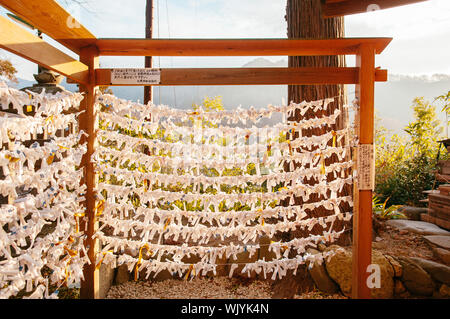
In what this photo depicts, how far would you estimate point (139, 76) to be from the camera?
1.93 meters

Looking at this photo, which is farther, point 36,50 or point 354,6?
point 354,6

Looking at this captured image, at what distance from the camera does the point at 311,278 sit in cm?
251

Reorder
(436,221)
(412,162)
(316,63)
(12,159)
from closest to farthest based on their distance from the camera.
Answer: (12,159), (316,63), (436,221), (412,162)

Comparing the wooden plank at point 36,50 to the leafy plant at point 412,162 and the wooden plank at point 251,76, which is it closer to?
the wooden plank at point 251,76

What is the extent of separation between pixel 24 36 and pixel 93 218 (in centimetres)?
137

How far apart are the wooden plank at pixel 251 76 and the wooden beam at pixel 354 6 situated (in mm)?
583

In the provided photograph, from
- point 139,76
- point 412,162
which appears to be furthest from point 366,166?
point 412,162

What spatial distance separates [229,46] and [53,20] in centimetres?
120

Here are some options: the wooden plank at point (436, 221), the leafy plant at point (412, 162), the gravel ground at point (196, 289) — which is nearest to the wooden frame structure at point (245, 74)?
the gravel ground at point (196, 289)

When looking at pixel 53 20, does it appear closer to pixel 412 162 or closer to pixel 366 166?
pixel 366 166

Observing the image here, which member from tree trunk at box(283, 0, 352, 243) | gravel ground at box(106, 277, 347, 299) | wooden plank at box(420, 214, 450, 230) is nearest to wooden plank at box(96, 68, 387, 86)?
tree trunk at box(283, 0, 352, 243)

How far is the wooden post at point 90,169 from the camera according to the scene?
1.97 meters
